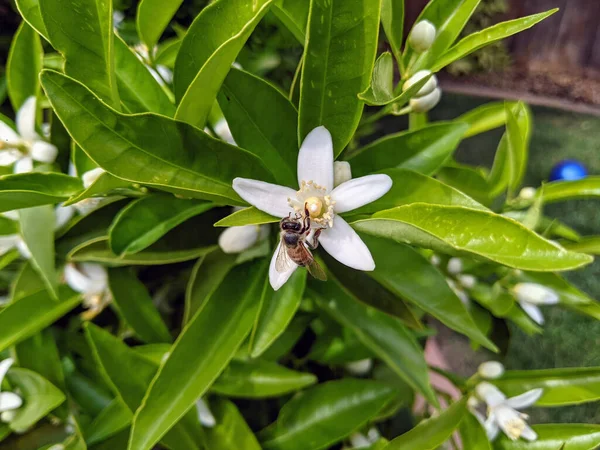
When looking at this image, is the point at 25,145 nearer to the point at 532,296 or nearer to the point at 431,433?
the point at 431,433

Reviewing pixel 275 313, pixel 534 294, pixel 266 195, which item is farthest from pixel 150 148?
pixel 534 294

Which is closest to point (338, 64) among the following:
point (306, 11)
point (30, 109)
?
point (306, 11)

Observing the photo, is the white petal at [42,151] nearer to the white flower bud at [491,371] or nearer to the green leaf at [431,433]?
the green leaf at [431,433]

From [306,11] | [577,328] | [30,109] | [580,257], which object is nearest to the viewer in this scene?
[580,257]

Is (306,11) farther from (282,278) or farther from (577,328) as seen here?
(577,328)

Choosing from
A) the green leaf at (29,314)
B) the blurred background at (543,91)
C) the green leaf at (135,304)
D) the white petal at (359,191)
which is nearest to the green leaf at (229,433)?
the green leaf at (135,304)
